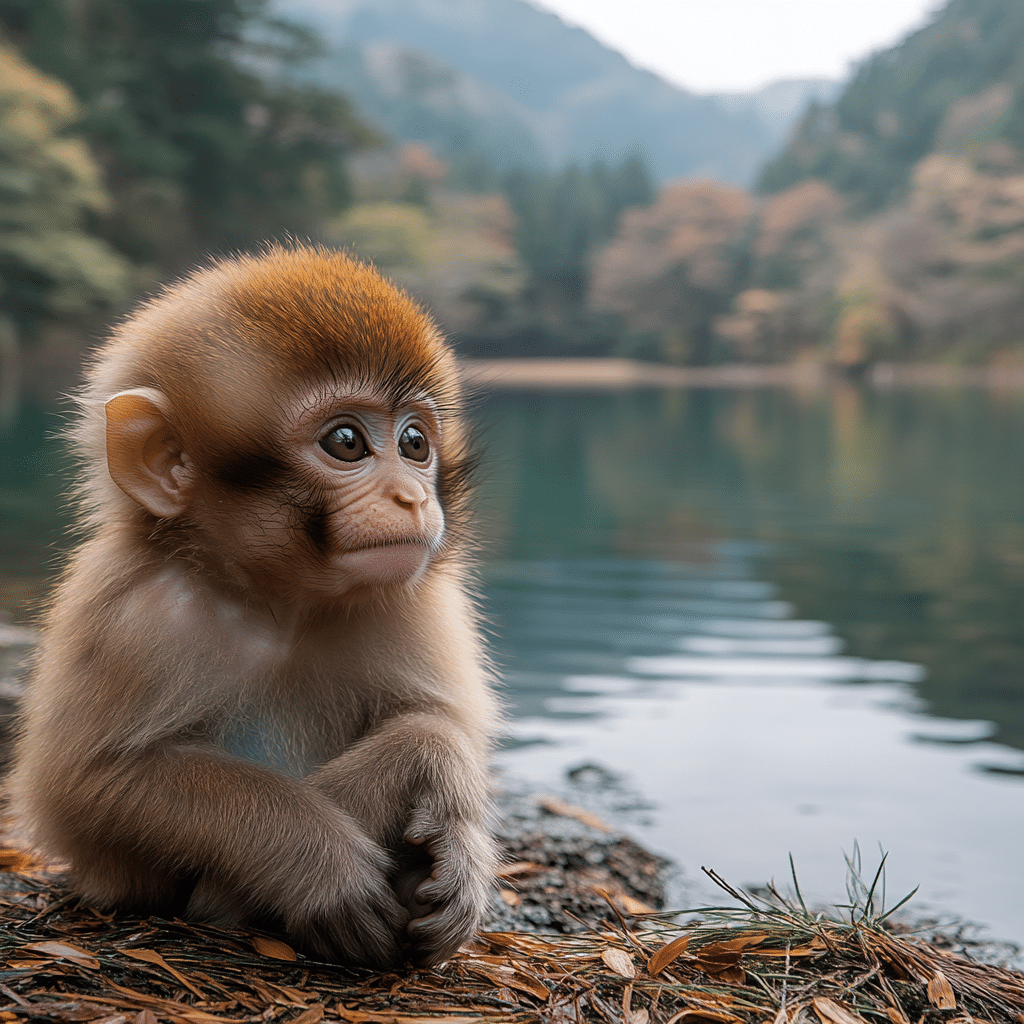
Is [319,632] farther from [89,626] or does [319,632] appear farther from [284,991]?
[284,991]

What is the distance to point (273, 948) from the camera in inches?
72.8

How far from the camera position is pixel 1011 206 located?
43.9 metres

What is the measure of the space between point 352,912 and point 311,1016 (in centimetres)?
20

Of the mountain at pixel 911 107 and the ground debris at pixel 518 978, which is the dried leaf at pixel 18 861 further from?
the mountain at pixel 911 107

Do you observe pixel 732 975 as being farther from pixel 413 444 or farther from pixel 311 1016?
pixel 413 444

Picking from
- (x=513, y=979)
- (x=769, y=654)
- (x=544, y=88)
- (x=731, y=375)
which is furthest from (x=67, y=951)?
(x=544, y=88)

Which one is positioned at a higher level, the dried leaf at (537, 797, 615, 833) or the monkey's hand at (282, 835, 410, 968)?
the monkey's hand at (282, 835, 410, 968)

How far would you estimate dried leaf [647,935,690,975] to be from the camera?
1924 millimetres

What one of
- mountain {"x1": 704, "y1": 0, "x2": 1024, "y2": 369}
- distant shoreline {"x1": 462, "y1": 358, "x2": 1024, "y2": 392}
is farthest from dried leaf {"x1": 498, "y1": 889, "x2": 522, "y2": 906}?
mountain {"x1": 704, "y1": 0, "x2": 1024, "y2": 369}

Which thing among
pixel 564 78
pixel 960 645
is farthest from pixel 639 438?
pixel 564 78

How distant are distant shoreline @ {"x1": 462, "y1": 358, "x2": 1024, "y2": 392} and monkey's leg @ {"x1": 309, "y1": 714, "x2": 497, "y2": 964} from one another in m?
38.4

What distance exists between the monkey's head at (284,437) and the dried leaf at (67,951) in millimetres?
662

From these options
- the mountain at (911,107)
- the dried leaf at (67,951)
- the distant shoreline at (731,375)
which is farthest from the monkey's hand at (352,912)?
the mountain at (911,107)

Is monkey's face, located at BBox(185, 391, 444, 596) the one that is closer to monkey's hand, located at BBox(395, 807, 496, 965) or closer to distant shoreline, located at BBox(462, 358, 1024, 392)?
monkey's hand, located at BBox(395, 807, 496, 965)
